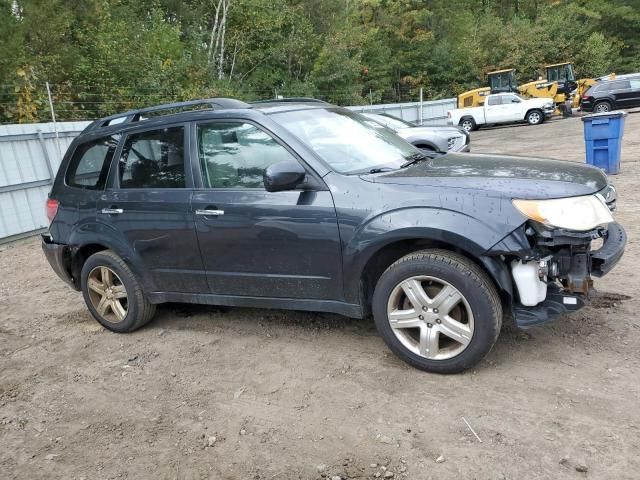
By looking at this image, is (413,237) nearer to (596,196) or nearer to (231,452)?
(596,196)

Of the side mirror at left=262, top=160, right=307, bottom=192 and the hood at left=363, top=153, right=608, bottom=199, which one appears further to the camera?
the side mirror at left=262, top=160, right=307, bottom=192

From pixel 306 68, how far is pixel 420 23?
15.3 metres

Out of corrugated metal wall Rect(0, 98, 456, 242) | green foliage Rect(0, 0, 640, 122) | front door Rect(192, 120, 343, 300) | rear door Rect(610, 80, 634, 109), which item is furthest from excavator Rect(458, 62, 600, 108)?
front door Rect(192, 120, 343, 300)

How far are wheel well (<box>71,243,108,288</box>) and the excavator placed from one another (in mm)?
23724

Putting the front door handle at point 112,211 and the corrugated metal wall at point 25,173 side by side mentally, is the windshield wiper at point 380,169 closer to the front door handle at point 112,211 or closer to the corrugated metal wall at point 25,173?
the front door handle at point 112,211

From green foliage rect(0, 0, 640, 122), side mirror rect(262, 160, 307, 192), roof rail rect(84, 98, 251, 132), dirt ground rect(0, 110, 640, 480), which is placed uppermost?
green foliage rect(0, 0, 640, 122)

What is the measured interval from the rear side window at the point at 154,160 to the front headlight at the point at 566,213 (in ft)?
8.15

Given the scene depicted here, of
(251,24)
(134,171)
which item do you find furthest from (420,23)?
(134,171)

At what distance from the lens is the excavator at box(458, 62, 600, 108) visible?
2667cm

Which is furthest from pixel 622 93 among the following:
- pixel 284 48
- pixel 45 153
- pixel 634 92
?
pixel 45 153

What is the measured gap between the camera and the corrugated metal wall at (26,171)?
908cm

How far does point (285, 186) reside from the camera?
3.55 metres

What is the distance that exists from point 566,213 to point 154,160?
9.93 ft

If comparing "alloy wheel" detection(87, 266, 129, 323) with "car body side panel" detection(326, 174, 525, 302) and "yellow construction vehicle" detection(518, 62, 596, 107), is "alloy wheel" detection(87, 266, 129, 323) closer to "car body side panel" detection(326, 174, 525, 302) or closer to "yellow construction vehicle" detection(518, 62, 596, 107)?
"car body side panel" detection(326, 174, 525, 302)
